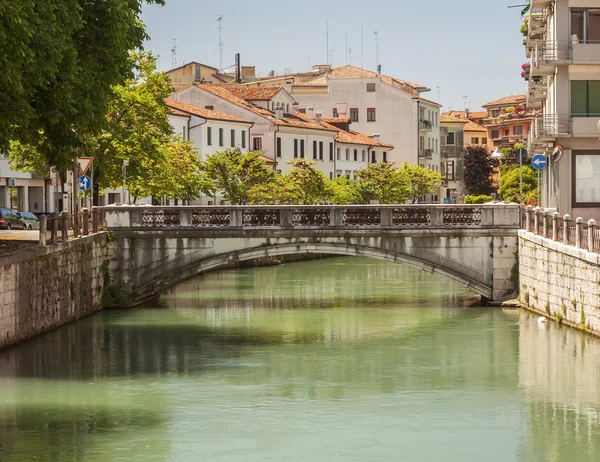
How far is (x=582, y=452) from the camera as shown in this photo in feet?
75.6

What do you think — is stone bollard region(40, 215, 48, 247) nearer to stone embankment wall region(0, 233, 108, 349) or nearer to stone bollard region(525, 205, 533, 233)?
stone embankment wall region(0, 233, 108, 349)

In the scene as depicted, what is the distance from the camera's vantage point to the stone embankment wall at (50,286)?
32906mm

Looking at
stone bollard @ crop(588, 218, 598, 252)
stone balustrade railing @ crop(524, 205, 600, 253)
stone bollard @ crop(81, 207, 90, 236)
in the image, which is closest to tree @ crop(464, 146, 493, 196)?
stone balustrade railing @ crop(524, 205, 600, 253)

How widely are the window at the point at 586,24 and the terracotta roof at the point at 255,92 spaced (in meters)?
48.6

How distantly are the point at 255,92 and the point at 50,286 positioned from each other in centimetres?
5934

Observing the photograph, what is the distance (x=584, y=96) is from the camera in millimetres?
46219

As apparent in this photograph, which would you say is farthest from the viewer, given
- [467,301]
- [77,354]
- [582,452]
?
[467,301]

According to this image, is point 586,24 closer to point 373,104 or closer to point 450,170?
point 373,104

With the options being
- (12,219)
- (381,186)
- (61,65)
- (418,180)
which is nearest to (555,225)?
(61,65)

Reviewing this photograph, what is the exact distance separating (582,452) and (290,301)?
2509 centimetres

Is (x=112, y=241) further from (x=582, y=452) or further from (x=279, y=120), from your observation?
(x=279, y=120)

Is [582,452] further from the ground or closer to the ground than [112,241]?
closer to the ground

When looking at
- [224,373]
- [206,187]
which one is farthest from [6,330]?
[206,187]

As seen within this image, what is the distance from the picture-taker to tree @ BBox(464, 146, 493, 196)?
429 ft
